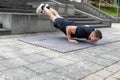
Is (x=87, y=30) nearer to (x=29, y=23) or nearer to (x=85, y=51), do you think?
(x=85, y=51)

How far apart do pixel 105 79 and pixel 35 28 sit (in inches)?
214

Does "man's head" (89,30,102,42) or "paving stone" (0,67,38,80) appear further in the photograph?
"man's head" (89,30,102,42)

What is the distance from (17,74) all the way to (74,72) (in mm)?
1131

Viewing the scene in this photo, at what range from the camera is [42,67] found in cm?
432

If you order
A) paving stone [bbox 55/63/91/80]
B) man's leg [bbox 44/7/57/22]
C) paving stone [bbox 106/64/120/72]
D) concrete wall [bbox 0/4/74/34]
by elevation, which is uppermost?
man's leg [bbox 44/7/57/22]

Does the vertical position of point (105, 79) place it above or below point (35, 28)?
below

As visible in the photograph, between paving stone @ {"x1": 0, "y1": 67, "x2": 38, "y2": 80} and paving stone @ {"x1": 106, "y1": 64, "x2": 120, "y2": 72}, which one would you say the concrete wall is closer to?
paving stone @ {"x1": 0, "y1": 67, "x2": 38, "y2": 80}

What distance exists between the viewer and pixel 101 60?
5234 mm

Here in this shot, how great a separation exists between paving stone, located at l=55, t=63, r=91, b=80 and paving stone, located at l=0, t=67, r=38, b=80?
60cm

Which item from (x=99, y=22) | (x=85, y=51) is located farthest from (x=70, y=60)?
(x=99, y=22)

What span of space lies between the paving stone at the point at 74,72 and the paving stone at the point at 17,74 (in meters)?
0.60

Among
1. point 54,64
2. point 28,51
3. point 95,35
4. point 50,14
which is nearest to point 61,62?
point 54,64

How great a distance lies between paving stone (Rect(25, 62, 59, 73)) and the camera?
415 centimetres

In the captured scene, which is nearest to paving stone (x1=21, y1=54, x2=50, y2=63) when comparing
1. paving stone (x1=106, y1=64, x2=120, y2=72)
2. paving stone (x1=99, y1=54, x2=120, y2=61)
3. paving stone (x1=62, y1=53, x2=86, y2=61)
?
paving stone (x1=62, y1=53, x2=86, y2=61)
